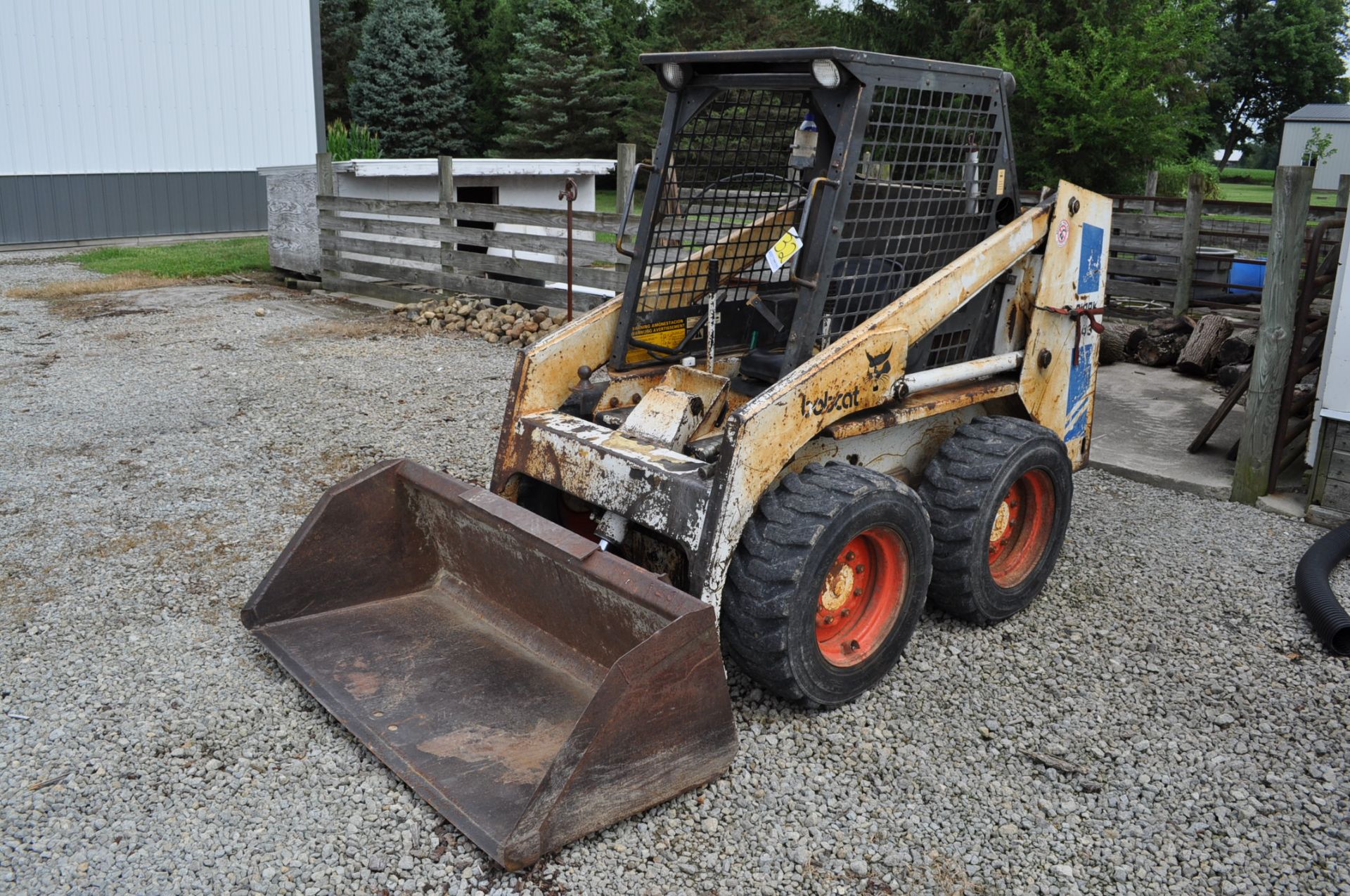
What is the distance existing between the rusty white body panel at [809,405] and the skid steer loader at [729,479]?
0.5 inches

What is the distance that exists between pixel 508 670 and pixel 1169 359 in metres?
7.44

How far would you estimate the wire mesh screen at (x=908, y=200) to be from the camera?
4.20 metres

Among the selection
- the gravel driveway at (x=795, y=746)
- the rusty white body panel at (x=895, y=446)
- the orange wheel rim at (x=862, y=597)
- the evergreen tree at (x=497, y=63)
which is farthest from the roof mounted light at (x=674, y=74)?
the evergreen tree at (x=497, y=63)

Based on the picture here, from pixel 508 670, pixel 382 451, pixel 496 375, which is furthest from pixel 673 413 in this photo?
pixel 496 375

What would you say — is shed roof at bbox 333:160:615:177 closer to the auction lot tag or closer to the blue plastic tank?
the blue plastic tank

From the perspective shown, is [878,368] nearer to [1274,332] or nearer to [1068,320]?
[1068,320]

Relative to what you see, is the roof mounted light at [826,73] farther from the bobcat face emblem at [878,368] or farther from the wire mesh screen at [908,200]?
the bobcat face emblem at [878,368]

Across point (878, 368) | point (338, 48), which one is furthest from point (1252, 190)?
point (878, 368)

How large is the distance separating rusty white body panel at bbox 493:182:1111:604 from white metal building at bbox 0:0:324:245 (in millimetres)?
16434

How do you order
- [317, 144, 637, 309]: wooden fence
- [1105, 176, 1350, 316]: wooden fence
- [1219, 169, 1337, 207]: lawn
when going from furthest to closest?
[1219, 169, 1337, 207]: lawn → [1105, 176, 1350, 316]: wooden fence → [317, 144, 637, 309]: wooden fence

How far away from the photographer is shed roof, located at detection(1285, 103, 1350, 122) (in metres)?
46.7

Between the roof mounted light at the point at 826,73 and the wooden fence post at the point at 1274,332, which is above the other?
the roof mounted light at the point at 826,73

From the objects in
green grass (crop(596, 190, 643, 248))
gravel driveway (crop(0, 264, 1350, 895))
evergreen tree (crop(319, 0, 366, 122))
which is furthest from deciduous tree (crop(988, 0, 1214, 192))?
evergreen tree (crop(319, 0, 366, 122))

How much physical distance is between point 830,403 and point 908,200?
3.18 feet
